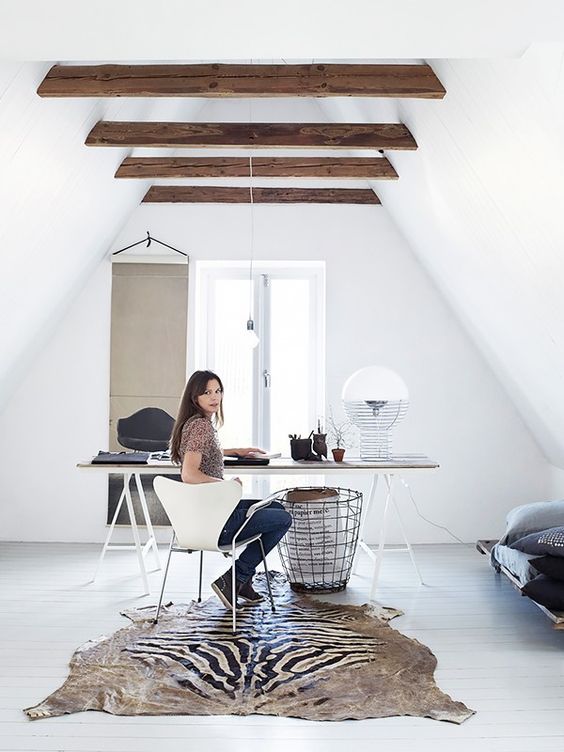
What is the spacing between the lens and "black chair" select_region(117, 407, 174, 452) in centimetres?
620

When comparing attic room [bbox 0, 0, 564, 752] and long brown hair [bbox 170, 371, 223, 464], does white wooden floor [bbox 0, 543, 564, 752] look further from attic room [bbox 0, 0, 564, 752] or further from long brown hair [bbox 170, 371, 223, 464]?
long brown hair [bbox 170, 371, 223, 464]

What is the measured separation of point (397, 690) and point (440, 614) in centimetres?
117

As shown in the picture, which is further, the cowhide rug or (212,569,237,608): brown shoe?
(212,569,237,608): brown shoe

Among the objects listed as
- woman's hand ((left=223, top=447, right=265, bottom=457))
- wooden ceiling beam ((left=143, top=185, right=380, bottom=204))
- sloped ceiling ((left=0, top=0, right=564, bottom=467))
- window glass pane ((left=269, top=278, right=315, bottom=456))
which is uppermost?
wooden ceiling beam ((left=143, top=185, right=380, bottom=204))

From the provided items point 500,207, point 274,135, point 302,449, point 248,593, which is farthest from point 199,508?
point 274,135

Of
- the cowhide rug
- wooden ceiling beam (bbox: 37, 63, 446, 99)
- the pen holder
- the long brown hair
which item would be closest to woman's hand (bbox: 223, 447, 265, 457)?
the pen holder

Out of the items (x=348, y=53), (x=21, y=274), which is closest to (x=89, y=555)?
(x=21, y=274)

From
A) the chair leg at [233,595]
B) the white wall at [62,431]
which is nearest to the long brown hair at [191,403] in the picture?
the chair leg at [233,595]

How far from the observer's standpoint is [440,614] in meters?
4.34

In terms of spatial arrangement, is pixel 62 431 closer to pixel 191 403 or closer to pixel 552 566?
pixel 191 403

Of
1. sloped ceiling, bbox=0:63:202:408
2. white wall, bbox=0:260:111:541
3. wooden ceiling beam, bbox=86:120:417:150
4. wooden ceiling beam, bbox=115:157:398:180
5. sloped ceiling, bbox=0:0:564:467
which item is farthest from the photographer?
white wall, bbox=0:260:111:541

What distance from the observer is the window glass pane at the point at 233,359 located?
251 inches

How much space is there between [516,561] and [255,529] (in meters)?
1.37

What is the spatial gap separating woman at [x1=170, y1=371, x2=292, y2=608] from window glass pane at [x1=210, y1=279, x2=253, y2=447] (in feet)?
6.30
